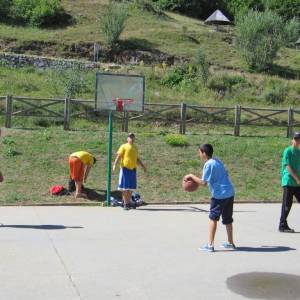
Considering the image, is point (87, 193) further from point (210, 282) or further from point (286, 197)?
point (210, 282)

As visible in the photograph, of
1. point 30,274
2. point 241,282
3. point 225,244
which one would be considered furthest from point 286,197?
point 30,274

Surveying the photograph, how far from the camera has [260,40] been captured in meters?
44.7

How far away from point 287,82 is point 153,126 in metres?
17.9

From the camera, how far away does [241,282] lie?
307 inches

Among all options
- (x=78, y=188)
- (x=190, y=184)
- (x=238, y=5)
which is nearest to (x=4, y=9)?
(x=238, y=5)

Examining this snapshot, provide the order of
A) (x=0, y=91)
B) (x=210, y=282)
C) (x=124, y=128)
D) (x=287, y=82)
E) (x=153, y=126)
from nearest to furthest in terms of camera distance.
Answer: (x=210, y=282) → (x=124, y=128) → (x=153, y=126) → (x=0, y=91) → (x=287, y=82)

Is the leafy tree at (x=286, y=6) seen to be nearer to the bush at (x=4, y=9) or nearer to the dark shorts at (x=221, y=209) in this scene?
the bush at (x=4, y=9)

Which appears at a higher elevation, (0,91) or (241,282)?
(0,91)

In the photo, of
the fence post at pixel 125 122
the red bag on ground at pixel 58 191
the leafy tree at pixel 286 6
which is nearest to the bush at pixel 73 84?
the fence post at pixel 125 122

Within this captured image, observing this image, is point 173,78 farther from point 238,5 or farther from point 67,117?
point 238,5

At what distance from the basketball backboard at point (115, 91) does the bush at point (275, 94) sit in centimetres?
2076

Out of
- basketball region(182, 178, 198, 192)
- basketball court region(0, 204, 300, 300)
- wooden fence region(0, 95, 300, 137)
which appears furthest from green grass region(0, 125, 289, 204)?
basketball region(182, 178, 198, 192)

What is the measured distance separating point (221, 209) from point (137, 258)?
5.08 ft

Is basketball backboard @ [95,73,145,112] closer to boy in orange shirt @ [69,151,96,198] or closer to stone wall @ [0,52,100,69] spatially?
boy in orange shirt @ [69,151,96,198]
